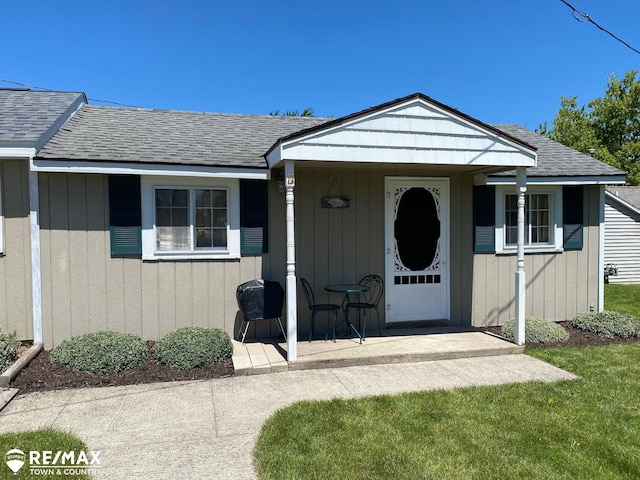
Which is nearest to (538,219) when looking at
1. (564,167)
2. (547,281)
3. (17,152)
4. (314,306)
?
(564,167)

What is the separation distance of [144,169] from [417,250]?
4.34 meters

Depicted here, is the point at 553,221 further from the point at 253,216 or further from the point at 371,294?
the point at 253,216

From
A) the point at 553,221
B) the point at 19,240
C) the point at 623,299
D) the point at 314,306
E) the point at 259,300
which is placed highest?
the point at 553,221

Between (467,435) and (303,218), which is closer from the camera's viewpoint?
(467,435)

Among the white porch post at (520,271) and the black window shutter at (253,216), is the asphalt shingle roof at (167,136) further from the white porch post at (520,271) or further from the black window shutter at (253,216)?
the white porch post at (520,271)

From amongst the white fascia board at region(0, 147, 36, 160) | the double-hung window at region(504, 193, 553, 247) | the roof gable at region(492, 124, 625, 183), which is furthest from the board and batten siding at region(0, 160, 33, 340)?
the double-hung window at region(504, 193, 553, 247)

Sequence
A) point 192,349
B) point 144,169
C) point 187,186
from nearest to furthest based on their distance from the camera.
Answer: point 192,349, point 144,169, point 187,186

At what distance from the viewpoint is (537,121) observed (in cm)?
3894

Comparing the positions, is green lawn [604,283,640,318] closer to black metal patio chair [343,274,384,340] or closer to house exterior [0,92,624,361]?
house exterior [0,92,624,361]

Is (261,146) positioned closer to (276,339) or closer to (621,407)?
(276,339)

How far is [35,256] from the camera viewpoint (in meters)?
5.43

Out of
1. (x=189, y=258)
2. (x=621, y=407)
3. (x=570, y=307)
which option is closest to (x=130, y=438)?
(x=189, y=258)

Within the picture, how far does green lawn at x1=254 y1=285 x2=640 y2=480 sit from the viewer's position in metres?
2.96

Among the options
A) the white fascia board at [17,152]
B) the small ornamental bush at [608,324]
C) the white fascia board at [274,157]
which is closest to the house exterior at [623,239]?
the small ornamental bush at [608,324]
